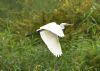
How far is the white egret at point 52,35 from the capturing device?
4.75 metres

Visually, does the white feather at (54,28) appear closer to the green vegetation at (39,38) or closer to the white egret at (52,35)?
the white egret at (52,35)

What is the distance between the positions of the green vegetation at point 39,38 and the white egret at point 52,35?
0.24 ft

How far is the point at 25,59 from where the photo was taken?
14.8 feet

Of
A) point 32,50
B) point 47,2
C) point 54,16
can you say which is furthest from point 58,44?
point 47,2

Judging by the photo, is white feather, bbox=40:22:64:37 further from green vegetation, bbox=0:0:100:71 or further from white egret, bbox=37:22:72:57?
green vegetation, bbox=0:0:100:71

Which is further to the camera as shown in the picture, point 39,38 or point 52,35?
point 39,38

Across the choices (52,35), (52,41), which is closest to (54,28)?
(52,35)

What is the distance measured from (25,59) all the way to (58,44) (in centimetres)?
53

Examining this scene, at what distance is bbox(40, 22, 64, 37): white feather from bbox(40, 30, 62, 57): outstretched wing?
0.05m

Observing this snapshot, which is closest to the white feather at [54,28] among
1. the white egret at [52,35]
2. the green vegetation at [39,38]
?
the white egret at [52,35]

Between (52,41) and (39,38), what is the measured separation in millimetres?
309

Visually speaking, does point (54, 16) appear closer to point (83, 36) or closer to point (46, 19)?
point (46, 19)

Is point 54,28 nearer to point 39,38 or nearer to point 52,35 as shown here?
point 52,35

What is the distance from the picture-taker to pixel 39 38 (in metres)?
5.12
